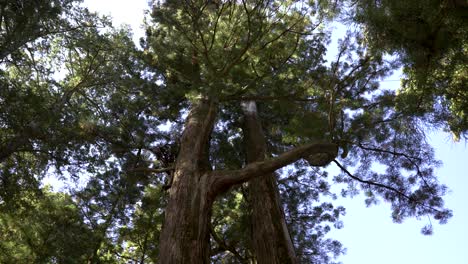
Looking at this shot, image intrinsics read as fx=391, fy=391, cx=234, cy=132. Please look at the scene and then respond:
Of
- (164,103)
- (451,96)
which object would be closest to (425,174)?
(451,96)

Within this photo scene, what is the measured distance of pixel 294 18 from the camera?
603cm

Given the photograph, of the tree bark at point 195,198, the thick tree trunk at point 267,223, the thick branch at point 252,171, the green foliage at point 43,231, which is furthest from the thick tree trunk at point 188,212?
the green foliage at point 43,231

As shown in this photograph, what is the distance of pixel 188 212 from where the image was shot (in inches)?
151

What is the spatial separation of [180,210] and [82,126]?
3234mm

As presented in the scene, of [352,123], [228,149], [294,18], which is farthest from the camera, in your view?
[228,149]

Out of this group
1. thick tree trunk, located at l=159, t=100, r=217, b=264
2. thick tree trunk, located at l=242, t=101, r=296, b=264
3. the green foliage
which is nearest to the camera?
Answer: thick tree trunk, located at l=159, t=100, r=217, b=264

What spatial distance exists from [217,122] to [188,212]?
408 centimetres

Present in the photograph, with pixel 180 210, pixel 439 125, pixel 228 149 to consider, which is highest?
pixel 228 149

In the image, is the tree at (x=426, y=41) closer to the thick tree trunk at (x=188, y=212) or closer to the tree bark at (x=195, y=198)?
the tree bark at (x=195, y=198)

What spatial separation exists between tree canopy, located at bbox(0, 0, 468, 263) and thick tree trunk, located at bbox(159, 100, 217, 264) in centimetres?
2

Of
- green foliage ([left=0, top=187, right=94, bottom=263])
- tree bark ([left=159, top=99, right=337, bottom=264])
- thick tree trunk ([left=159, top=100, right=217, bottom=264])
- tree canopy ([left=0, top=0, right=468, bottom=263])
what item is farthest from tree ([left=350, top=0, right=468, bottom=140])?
green foliage ([left=0, top=187, right=94, bottom=263])

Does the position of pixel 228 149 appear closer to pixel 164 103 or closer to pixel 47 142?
pixel 164 103

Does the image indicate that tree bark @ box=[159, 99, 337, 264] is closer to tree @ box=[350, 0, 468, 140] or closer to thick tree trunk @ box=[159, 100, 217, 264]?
thick tree trunk @ box=[159, 100, 217, 264]

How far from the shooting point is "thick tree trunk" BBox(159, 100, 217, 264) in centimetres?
349
